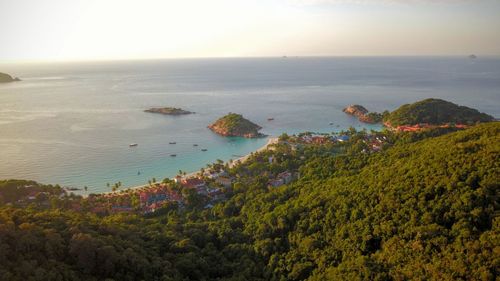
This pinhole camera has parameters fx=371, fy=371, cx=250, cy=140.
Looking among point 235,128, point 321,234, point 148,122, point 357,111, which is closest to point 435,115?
point 357,111

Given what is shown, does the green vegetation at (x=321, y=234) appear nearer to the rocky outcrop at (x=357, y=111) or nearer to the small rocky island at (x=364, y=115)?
the small rocky island at (x=364, y=115)

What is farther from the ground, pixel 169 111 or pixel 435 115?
pixel 169 111

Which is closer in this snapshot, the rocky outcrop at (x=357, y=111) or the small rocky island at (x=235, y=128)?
the small rocky island at (x=235, y=128)

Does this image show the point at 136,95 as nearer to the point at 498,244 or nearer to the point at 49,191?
the point at 49,191

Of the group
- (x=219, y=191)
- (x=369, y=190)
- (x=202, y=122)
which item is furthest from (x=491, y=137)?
(x=202, y=122)

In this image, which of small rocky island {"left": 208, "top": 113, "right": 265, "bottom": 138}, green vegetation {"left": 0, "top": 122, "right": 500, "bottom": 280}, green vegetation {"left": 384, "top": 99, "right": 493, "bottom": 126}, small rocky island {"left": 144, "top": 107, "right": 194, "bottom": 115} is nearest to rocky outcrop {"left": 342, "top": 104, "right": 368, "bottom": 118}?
green vegetation {"left": 384, "top": 99, "right": 493, "bottom": 126}

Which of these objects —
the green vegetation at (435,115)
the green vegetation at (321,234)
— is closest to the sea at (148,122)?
the green vegetation at (435,115)

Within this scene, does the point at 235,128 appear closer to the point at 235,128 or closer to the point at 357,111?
the point at 235,128
